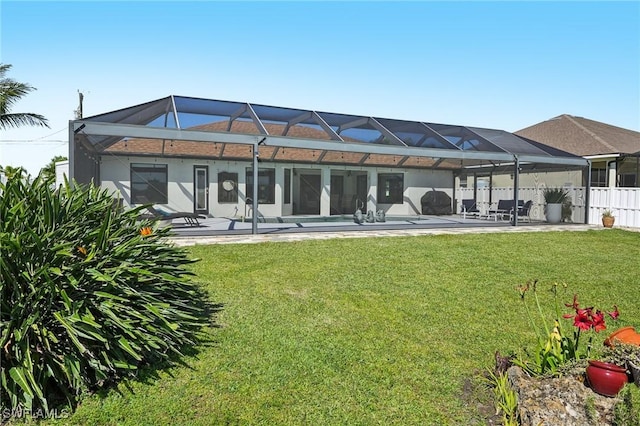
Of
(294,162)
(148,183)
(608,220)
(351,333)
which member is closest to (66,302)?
(351,333)

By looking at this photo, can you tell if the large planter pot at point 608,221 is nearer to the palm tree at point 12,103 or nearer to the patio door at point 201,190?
the patio door at point 201,190

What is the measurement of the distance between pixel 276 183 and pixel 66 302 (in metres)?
15.5

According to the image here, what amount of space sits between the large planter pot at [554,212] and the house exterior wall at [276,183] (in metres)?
5.86

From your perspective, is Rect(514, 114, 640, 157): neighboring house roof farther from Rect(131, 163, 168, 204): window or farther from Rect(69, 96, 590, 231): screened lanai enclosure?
Rect(131, 163, 168, 204): window

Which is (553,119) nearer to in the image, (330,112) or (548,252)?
(330,112)

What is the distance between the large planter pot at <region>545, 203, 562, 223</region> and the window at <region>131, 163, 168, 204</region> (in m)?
16.1

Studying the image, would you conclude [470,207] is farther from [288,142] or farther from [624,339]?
[624,339]

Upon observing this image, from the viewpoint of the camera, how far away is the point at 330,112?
14.6m

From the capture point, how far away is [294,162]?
59.4 ft

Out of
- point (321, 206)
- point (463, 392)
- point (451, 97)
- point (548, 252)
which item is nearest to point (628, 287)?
point (548, 252)

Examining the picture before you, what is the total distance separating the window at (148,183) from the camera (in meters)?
15.8

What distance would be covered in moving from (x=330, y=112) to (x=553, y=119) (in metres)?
20.1

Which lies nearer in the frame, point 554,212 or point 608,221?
point 608,221

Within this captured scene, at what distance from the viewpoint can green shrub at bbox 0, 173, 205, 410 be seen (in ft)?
8.73
